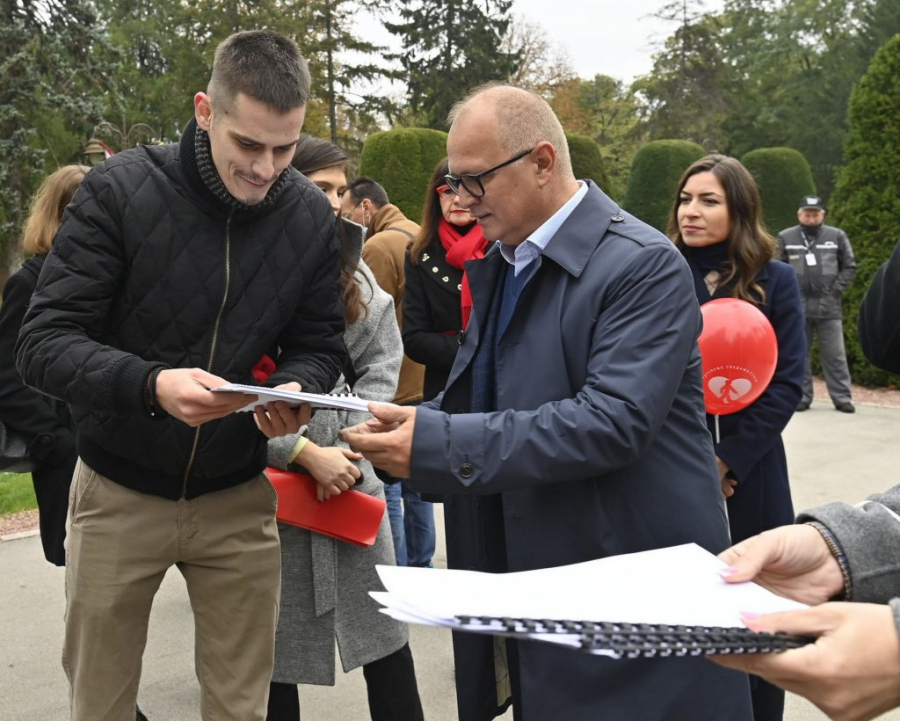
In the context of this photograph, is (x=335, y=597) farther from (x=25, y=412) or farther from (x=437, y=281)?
(x=437, y=281)

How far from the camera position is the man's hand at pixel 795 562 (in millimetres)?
1560

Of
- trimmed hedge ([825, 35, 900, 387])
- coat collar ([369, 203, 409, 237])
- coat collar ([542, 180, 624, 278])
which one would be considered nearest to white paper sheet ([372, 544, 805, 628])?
coat collar ([542, 180, 624, 278])

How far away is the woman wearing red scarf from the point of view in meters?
4.92

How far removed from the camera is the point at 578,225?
2299mm

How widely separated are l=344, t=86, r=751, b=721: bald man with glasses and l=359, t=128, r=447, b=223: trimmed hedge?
11.0 meters

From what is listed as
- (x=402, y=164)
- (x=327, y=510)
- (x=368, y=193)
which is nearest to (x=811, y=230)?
(x=402, y=164)

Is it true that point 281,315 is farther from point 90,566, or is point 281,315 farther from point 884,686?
point 884,686

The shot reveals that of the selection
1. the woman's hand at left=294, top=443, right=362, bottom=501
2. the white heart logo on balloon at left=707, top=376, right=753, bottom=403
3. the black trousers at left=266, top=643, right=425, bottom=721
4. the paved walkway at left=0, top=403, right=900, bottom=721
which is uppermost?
the white heart logo on balloon at left=707, top=376, right=753, bottom=403

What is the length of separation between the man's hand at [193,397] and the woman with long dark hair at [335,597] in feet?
2.83

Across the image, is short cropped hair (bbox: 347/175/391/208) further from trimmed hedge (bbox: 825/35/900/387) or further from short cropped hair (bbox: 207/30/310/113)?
trimmed hedge (bbox: 825/35/900/387)

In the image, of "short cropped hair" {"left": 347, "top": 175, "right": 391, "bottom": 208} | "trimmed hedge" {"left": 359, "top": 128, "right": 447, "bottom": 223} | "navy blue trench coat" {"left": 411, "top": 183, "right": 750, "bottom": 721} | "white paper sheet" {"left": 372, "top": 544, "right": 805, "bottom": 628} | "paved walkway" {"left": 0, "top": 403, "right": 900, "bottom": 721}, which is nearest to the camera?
"white paper sheet" {"left": 372, "top": 544, "right": 805, "bottom": 628}

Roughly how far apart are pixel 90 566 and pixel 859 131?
12.7 metres

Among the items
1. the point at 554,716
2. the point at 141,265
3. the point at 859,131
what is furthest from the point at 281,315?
the point at 859,131

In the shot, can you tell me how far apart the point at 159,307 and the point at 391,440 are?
0.86 m
